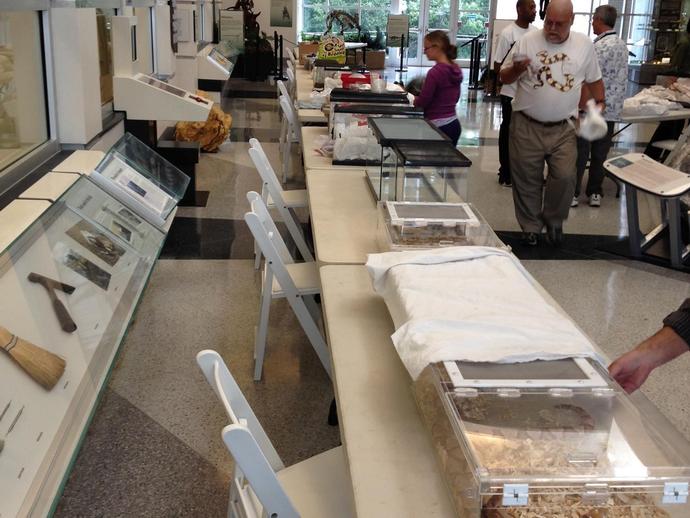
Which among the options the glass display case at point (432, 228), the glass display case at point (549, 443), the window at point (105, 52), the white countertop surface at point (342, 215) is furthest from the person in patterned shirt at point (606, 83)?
the glass display case at point (549, 443)

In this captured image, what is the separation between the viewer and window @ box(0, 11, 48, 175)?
11.2 feet

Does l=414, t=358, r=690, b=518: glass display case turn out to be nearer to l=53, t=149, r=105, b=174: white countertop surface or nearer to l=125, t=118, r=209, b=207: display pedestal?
l=53, t=149, r=105, b=174: white countertop surface

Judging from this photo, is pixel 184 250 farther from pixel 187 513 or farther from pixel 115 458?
pixel 187 513

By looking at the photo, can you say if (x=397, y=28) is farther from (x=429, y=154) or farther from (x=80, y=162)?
(x=429, y=154)

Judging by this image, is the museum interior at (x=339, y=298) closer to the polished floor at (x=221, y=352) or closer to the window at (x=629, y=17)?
the polished floor at (x=221, y=352)

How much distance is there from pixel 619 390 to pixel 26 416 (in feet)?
4.21

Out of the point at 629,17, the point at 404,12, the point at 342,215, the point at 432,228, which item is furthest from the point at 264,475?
the point at 629,17

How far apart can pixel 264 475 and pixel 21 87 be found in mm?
2704

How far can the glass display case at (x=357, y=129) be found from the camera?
4.42m

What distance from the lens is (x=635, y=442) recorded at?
154 centimetres

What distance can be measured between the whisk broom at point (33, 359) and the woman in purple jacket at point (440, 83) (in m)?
3.72

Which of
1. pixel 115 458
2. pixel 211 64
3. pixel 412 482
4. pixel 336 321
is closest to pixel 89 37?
pixel 115 458

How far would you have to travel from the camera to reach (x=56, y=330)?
223cm

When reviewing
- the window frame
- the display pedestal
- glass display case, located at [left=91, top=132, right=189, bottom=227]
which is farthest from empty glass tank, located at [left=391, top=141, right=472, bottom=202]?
the display pedestal
